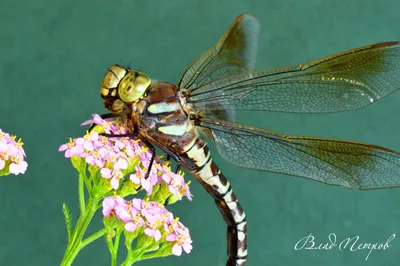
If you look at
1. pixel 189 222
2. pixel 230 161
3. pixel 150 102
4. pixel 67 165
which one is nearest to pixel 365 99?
pixel 230 161

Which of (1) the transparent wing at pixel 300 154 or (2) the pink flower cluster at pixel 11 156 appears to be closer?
(2) the pink flower cluster at pixel 11 156

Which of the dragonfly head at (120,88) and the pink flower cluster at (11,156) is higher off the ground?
the dragonfly head at (120,88)

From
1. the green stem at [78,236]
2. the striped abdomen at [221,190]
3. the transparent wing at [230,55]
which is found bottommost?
the green stem at [78,236]

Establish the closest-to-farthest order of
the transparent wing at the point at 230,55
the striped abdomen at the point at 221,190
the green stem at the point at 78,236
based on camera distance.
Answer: the green stem at the point at 78,236 → the striped abdomen at the point at 221,190 → the transparent wing at the point at 230,55

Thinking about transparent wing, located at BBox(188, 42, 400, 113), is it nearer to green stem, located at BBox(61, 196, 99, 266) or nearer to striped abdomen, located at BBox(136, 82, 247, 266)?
striped abdomen, located at BBox(136, 82, 247, 266)

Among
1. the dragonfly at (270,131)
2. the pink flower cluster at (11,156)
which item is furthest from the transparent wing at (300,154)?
the pink flower cluster at (11,156)

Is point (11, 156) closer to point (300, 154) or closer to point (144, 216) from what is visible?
point (144, 216)

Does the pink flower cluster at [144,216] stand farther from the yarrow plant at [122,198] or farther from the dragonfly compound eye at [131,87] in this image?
the dragonfly compound eye at [131,87]

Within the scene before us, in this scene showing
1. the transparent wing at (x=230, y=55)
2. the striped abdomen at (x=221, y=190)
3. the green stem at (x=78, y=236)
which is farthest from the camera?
the transparent wing at (x=230, y=55)
